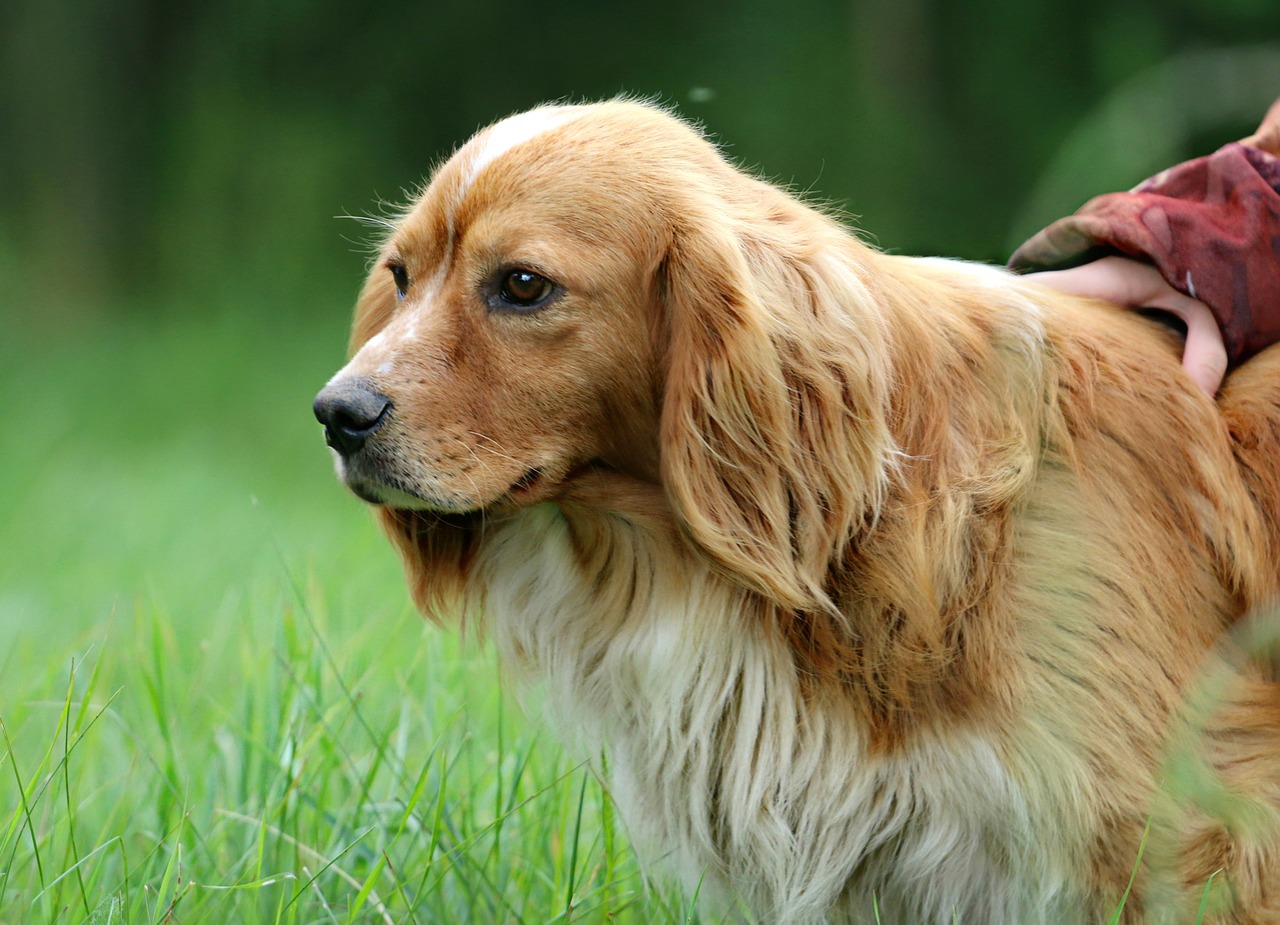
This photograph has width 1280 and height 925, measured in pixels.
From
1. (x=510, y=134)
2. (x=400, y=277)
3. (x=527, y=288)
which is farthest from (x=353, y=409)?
(x=510, y=134)

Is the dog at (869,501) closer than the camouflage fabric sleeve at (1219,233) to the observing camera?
Yes

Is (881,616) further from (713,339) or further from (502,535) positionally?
(502,535)

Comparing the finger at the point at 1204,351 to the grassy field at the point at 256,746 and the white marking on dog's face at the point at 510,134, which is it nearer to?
the white marking on dog's face at the point at 510,134

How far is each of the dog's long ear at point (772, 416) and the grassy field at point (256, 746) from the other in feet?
2.59

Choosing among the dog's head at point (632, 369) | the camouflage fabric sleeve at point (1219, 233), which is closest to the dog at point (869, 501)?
the dog's head at point (632, 369)

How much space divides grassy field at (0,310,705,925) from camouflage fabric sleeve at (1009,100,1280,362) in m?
1.54

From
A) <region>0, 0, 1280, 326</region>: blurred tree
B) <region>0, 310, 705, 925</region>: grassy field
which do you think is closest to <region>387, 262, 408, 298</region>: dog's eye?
<region>0, 310, 705, 925</region>: grassy field

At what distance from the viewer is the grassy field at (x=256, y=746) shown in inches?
116

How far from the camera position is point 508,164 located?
2.62 metres

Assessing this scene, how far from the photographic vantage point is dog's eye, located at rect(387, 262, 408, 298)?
286 centimetres

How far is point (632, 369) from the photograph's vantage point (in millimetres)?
2592

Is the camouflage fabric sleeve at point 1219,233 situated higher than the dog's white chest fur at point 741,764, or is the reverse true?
the camouflage fabric sleeve at point 1219,233

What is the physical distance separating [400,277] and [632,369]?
0.59m

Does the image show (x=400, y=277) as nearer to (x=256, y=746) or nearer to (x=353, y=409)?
(x=353, y=409)
